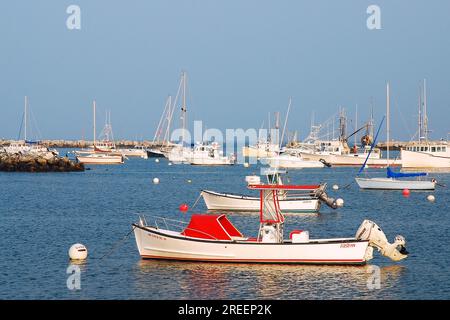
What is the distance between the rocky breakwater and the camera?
114 m

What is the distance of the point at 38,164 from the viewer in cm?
11394

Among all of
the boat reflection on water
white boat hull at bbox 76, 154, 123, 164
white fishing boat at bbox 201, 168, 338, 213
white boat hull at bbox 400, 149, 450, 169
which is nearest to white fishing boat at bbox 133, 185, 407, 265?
the boat reflection on water

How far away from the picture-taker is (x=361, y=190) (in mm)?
79188

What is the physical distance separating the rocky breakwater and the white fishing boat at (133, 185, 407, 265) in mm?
83631

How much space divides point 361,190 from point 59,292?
5473 centimetres

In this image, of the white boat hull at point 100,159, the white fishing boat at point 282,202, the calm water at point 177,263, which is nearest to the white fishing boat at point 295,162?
the white boat hull at point 100,159

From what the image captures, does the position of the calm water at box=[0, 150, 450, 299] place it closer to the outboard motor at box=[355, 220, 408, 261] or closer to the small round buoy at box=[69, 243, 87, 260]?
the small round buoy at box=[69, 243, 87, 260]

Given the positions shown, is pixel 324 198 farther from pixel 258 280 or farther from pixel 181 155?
pixel 181 155

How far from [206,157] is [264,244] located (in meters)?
107

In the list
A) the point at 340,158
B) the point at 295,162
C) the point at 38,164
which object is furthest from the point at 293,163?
the point at 38,164

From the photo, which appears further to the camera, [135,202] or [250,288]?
[135,202]
